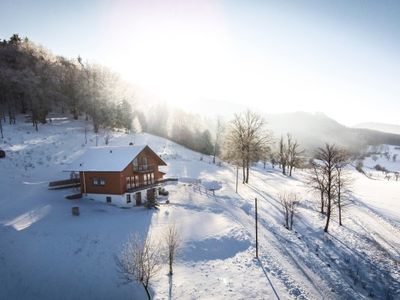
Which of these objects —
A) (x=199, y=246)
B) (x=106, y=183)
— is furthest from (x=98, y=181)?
(x=199, y=246)

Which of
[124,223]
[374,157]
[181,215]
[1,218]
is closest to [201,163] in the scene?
[181,215]

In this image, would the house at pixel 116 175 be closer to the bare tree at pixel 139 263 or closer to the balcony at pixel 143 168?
the balcony at pixel 143 168

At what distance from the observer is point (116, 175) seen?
3488 cm

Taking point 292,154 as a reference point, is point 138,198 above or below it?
below

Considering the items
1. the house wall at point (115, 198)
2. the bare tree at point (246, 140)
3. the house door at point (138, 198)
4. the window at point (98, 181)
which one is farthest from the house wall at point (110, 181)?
the bare tree at point (246, 140)

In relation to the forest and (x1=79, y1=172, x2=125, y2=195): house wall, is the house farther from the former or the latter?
the forest

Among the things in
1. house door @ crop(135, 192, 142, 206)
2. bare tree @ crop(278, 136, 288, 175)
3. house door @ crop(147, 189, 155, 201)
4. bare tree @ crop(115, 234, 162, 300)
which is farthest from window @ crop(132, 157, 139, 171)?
bare tree @ crop(278, 136, 288, 175)

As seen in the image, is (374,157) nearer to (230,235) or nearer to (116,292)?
(230,235)

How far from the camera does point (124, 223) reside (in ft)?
93.0

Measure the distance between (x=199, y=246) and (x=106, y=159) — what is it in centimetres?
1976

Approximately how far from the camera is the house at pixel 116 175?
35062mm

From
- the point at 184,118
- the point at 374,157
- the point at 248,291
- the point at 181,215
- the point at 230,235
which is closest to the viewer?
the point at 248,291

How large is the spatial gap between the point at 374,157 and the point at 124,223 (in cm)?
18640

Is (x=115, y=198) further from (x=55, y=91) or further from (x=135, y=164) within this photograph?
(x=55, y=91)
